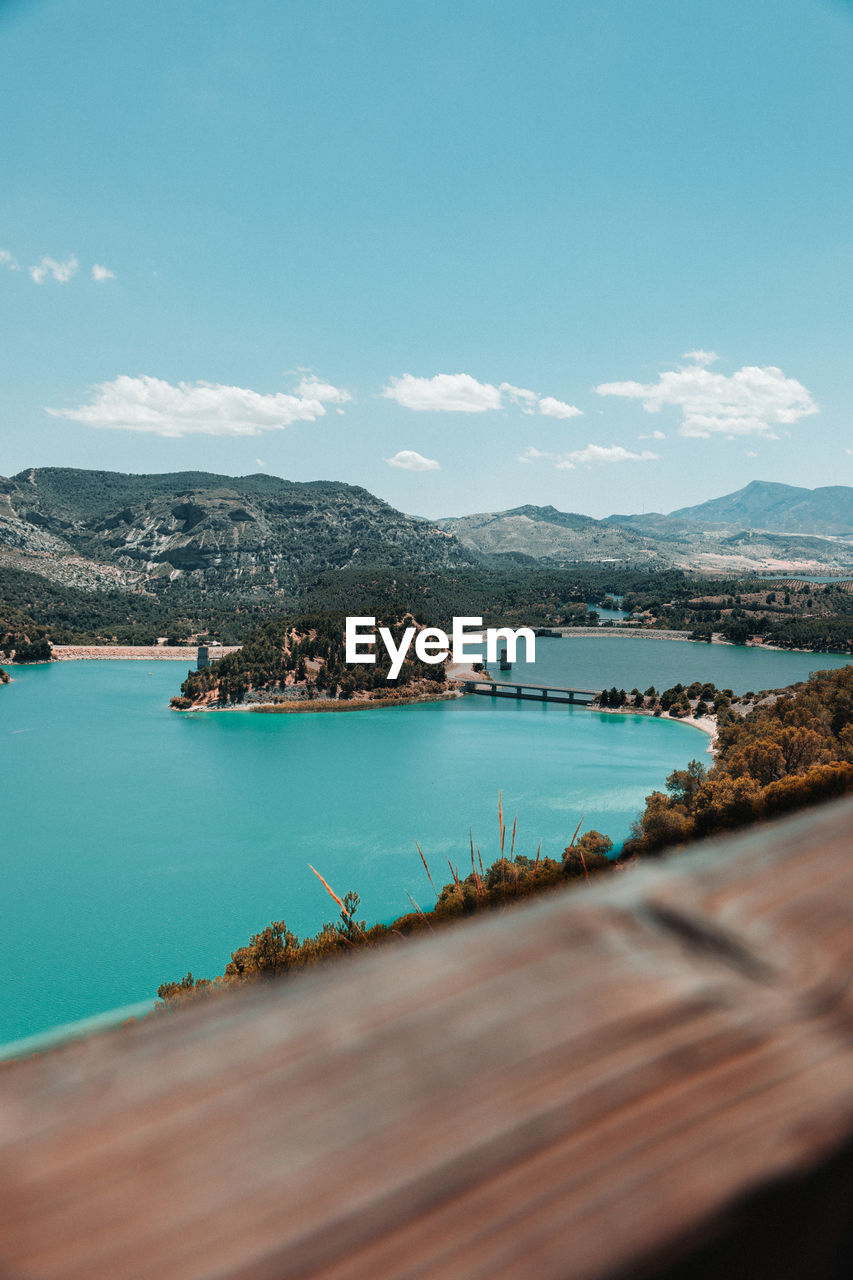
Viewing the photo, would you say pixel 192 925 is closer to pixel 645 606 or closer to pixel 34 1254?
pixel 34 1254

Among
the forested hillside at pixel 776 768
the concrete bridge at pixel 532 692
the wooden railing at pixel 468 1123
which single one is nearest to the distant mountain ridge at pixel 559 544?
the concrete bridge at pixel 532 692

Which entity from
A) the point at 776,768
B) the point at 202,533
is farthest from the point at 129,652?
the point at 776,768

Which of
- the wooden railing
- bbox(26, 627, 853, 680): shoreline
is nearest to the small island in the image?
bbox(26, 627, 853, 680): shoreline

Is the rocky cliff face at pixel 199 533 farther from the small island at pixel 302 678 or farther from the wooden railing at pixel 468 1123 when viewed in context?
the wooden railing at pixel 468 1123

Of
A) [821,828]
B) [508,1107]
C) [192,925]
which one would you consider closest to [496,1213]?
[508,1107]

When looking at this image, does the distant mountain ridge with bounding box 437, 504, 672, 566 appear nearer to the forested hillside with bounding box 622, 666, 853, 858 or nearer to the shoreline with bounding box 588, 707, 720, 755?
the shoreline with bounding box 588, 707, 720, 755

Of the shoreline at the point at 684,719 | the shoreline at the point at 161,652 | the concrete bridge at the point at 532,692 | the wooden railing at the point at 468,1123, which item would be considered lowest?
the shoreline at the point at 684,719

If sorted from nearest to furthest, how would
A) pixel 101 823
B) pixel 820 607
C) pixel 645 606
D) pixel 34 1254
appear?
pixel 34 1254
pixel 101 823
pixel 820 607
pixel 645 606

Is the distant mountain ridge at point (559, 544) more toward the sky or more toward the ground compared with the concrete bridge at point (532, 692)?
more toward the sky
